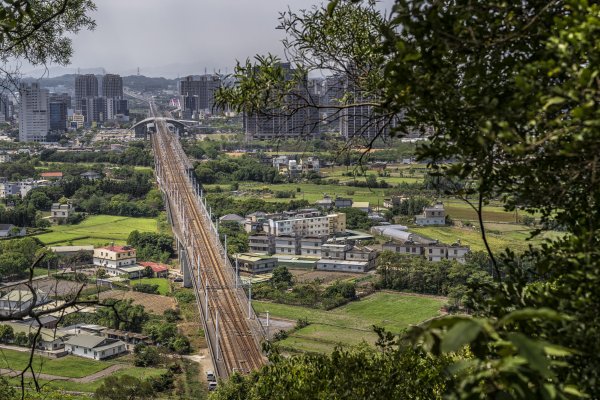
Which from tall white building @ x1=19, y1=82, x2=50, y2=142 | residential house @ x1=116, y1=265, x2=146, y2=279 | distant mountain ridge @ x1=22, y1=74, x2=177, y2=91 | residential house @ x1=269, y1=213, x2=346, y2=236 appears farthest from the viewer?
distant mountain ridge @ x1=22, y1=74, x2=177, y2=91

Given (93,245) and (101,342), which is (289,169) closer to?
(93,245)

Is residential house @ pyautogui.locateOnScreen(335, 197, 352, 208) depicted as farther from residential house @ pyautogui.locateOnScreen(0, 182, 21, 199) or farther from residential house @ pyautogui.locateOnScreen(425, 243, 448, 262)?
residential house @ pyautogui.locateOnScreen(0, 182, 21, 199)

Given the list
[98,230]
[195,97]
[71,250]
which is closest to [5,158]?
[98,230]

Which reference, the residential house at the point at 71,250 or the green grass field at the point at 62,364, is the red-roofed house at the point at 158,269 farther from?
the green grass field at the point at 62,364

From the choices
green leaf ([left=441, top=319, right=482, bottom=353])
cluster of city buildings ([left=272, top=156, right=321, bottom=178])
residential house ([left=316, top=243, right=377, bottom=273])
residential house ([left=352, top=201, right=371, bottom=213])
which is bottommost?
residential house ([left=316, top=243, right=377, bottom=273])

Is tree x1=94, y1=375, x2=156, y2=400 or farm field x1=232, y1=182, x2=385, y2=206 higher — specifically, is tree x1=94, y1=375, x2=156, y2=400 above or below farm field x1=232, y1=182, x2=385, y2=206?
below

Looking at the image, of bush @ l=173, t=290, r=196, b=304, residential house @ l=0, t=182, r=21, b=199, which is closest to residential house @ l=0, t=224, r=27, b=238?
residential house @ l=0, t=182, r=21, b=199
